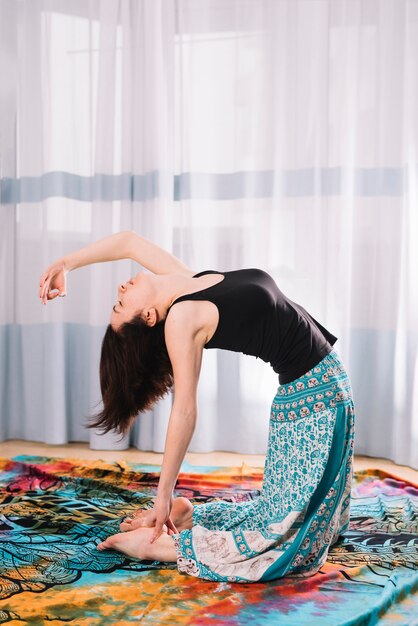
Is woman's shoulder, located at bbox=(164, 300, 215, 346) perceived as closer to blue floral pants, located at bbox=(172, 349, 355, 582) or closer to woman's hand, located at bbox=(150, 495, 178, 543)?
blue floral pants, located at bbox=(172, 349, 355, 582)

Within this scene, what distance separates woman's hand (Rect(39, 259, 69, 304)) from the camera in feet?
6.79

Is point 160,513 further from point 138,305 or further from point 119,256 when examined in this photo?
point 119,256

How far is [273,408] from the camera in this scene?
200 cm

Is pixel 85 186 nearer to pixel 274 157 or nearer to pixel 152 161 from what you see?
pixel 152 161

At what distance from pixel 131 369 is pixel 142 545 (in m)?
0.50

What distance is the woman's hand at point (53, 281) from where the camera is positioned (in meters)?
2.07

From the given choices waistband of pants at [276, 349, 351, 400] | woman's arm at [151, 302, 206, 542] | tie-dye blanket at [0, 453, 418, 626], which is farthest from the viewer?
waistband of pants at [276, 349, 351, 400]

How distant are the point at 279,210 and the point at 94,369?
3.99 ft

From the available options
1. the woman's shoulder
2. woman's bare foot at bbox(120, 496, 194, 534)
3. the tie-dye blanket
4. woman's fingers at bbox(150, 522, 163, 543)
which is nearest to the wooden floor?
the tie-dye blanket

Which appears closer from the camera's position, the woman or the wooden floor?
the woman

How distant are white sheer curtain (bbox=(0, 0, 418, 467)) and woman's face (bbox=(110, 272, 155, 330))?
4.76 feet

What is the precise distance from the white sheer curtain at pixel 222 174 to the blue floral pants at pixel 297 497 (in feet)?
4.52

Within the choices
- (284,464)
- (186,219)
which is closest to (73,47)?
(186,219)

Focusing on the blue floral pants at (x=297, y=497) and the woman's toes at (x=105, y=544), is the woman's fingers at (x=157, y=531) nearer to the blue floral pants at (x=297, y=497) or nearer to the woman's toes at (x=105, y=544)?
the blue floral pants at (x=297, y=497)
